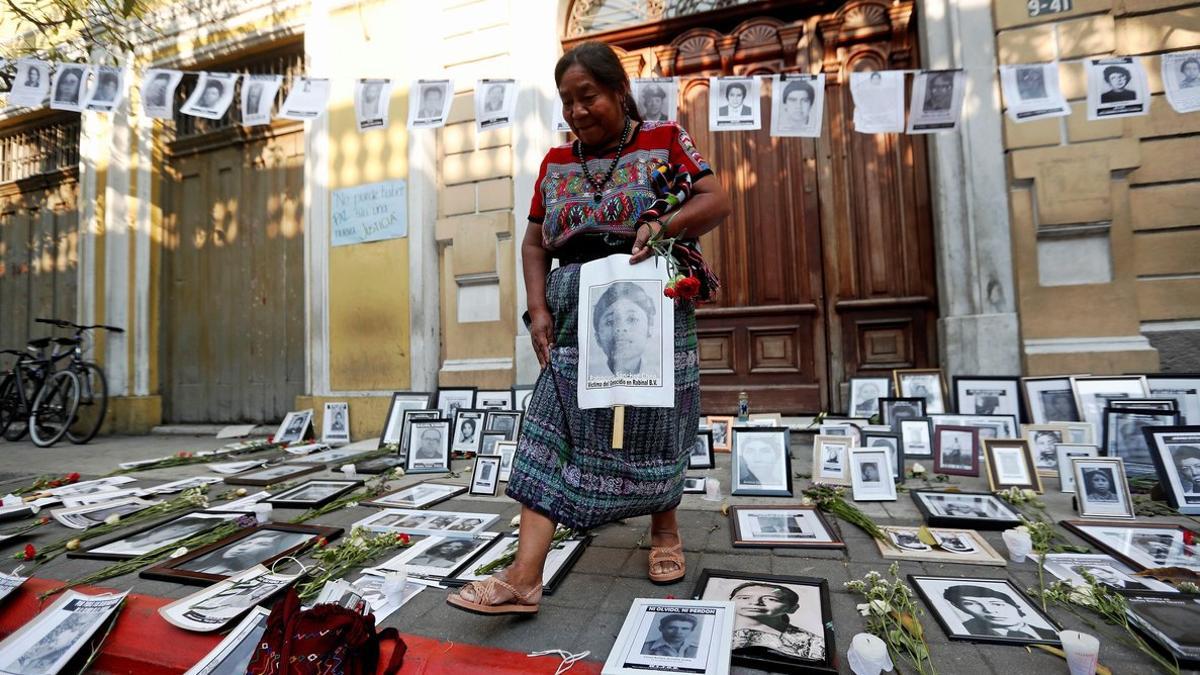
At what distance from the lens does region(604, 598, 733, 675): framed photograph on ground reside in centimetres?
128

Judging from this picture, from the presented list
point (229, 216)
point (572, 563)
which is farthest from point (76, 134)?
point (572, 563)

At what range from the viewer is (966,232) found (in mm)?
4219

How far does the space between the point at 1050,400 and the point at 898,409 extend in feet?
2.99

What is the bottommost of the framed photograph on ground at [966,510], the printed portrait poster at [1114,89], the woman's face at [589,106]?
the framed photograph on ground at [966,510]

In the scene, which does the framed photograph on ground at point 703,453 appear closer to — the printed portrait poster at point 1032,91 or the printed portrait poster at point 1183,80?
the printed portrait poster at point 1032,91

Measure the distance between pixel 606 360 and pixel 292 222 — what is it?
5.93m

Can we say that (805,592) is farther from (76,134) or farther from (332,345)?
(76,134)

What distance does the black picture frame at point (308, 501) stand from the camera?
292 centimetres

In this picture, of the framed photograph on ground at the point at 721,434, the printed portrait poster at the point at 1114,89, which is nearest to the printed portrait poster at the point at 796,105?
the printed portrait poster at the point at 1114,89

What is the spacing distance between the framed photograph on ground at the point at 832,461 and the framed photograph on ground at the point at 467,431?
2331 millimetres

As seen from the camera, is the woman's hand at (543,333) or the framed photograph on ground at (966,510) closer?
the woman's hand at (543,333)

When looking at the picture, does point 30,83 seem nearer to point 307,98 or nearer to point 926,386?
point 307,98

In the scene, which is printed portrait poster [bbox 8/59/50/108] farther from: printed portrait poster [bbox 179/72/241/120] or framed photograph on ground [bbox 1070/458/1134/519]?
framed photograph on ground [bbox 1070/458/1134/519]

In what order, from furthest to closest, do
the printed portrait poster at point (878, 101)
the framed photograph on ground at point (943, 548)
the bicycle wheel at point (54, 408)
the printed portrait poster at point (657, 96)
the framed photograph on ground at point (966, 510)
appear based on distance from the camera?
the bicycle wheel at point (54, 408)
the printed portrait poster at point (657, 96)
the printed portrait poster at point (878, 101)
the framed photograph on ground at point (966, 510)
the framed photograph on ground at point (943, 548)
